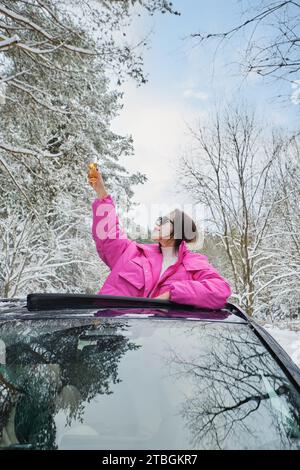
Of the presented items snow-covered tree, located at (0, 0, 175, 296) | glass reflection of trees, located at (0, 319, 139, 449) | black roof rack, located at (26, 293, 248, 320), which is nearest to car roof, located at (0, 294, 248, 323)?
black roof rack, located at (26, 293, 248, 320)

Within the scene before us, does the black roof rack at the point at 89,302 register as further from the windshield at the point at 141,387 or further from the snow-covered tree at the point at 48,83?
the snow-covered tree at the point at 48,83

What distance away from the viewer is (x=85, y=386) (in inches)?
47.6

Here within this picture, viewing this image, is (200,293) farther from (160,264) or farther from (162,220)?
(162,220)

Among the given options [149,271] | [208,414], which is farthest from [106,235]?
[208,414]

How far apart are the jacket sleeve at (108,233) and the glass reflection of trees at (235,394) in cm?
126

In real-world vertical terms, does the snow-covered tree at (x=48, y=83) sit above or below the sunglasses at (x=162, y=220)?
above

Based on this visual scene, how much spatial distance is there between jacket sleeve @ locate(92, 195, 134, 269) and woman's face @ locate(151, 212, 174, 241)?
0.21 m

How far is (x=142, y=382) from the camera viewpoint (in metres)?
1.24

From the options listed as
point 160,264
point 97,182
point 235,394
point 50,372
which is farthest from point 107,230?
point 235,394

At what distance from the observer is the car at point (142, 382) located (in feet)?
3.34

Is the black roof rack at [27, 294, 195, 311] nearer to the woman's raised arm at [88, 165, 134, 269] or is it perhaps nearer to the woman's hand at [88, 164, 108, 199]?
the woman's raised arm at [88, 165, 134, 269]

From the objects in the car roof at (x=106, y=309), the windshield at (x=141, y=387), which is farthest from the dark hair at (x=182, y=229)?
the windshield at (x=141, y=387)
